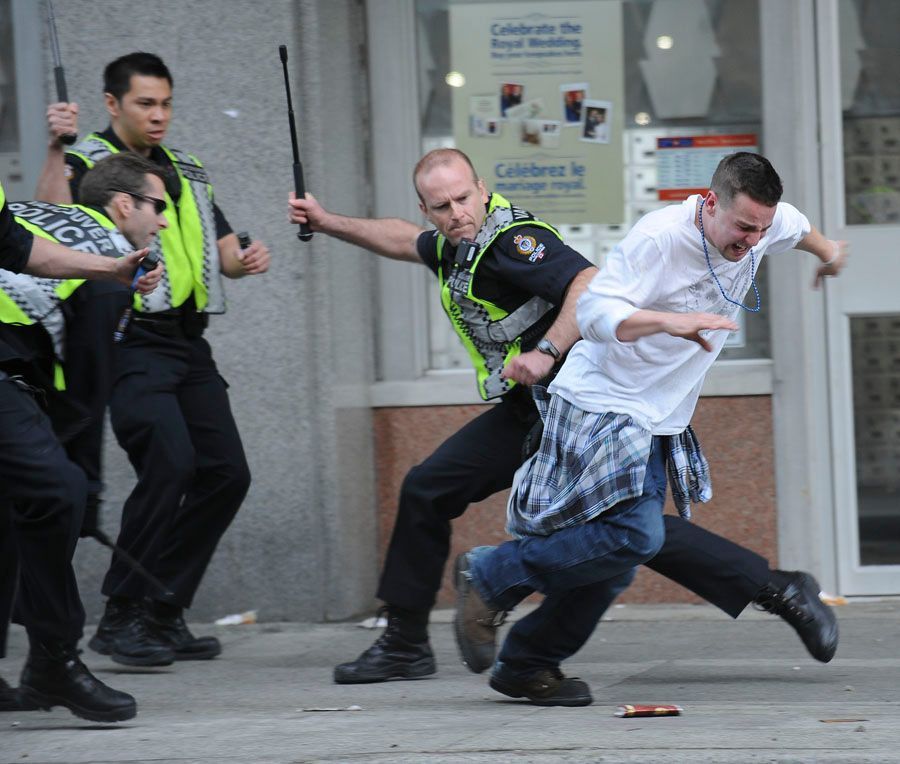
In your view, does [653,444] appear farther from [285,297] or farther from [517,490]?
[285,297]

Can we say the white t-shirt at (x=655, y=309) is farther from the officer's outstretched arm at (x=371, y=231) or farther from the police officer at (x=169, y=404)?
the police officer at (x=169, y=404)

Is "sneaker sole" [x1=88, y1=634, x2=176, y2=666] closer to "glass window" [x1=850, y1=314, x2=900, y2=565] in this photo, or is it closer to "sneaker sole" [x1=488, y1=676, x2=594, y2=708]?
"sneaker sole" [x1=488, y1=676, x2=594, y2=708]

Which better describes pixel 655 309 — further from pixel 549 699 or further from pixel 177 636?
pixel 177 636

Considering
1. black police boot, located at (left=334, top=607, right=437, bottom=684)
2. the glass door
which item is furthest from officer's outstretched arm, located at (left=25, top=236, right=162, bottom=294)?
the glass door

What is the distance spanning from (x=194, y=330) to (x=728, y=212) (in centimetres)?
216

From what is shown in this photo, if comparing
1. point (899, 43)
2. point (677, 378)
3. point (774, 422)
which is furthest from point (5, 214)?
point (899, 43)

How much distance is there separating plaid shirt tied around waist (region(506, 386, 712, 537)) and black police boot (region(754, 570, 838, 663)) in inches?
16.8

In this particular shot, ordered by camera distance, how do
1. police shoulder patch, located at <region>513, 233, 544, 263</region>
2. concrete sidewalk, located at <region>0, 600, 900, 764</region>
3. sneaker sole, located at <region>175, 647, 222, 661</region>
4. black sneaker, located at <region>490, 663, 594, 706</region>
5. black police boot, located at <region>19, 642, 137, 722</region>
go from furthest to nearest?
sneaker sole, located at <region>175, 647, 222, 661</region> → police shoulder patch, located at <region>513, 233, 544, 263</region> → black sneaker, located at <region>490, 663, 594, 706</region> → black police boot, located at <region>19, 642, 137, 722</region> → concrete sidewalk, located at <region>0, 600, 900, 764</region>

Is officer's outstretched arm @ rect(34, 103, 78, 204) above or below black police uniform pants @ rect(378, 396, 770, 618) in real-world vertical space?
above

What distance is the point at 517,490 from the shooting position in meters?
4.17

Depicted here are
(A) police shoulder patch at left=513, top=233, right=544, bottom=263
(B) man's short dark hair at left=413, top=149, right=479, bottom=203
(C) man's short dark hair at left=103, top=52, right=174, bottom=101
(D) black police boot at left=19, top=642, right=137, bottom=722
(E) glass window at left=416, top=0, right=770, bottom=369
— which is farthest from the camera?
(E) glass window at left=416, top=0, right=770, bottom=369

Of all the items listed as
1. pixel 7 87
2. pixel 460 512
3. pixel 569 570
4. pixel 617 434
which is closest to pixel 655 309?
pixel 617 434

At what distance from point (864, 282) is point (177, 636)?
3.02 metres

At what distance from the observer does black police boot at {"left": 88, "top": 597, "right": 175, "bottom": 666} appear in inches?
199
